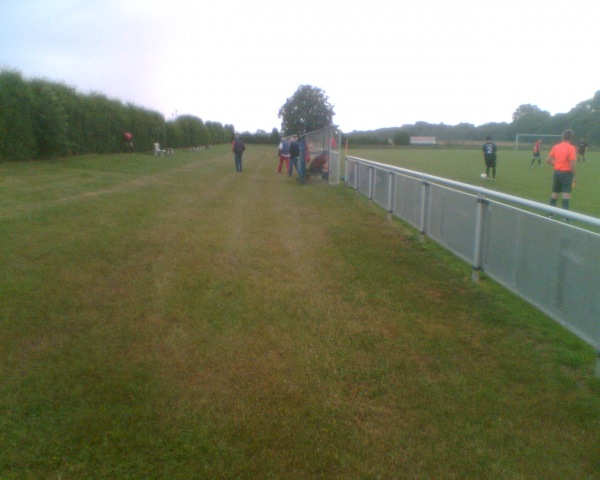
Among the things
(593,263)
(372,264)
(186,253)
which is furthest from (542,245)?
(186,253)

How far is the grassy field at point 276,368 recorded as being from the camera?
3.40 metres

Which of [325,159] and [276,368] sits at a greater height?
[325,159]

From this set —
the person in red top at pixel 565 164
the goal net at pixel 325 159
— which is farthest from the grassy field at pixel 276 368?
the goal net at pixel 325 159

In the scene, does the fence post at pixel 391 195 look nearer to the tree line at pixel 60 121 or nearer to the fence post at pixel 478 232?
the fence post at pixel 478 232

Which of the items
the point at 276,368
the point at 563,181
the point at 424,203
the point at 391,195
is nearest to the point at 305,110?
the point at 563,181

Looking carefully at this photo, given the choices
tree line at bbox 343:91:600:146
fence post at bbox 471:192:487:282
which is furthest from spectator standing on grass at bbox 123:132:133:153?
fence post at bbox 471:192:487:282

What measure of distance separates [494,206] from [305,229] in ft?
17.0

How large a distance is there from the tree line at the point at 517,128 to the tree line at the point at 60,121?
54.1ft

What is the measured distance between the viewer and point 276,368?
4.58 meters

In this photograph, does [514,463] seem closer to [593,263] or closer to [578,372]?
[578,372]

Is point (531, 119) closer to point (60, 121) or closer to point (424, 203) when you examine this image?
point (60, 121)

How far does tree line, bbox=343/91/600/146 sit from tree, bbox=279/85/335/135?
26.1 feet

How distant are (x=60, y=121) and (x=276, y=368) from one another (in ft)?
69.5

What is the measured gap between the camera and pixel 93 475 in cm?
322
